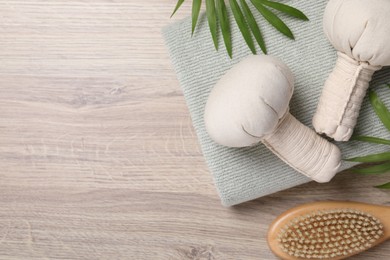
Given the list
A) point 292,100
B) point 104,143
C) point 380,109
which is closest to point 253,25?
point 292,100

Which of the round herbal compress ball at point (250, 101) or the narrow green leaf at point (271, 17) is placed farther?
the narrow green leaf at point (271, 17)

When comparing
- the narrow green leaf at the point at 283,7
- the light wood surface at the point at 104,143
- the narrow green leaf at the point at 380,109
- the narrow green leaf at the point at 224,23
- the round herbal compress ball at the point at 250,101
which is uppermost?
the narrow green leaf at the point at 283,7

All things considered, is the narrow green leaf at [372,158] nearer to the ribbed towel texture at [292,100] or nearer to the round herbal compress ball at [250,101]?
the ribbed towel texture at [292,100]

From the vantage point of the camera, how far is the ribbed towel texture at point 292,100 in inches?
35.2

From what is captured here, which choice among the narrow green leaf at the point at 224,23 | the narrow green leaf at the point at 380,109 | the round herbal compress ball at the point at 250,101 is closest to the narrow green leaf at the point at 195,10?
the narrow green leaf at the point at 224,23

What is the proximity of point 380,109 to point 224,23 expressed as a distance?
0.29 m

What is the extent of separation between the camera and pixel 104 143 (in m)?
1.02

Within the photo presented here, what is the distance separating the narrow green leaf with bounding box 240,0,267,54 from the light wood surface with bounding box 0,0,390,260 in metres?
0.15

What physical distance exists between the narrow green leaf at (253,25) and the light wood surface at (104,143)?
0.50 feet

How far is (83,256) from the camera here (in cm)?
102

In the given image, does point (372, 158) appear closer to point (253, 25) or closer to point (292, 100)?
point (292, 100)

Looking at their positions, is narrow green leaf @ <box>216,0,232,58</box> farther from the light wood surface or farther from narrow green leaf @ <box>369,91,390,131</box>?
narrow green leaf @ <box>369,91,390,131</box>

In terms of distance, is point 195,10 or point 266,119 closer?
point 266,119

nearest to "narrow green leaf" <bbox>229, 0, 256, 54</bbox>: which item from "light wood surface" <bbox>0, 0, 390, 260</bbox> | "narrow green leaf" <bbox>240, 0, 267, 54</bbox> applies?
"narrow green leaf" <bbox>240, 0, 267, 54</bbox>
